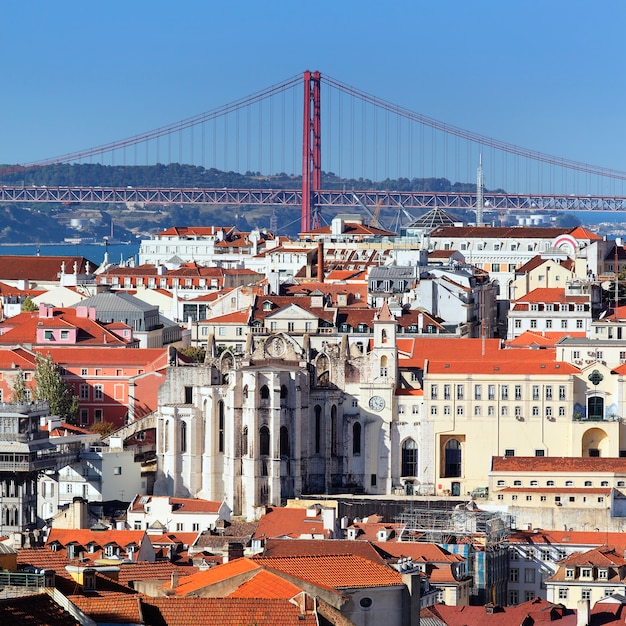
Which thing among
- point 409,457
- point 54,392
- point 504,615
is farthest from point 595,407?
point 504,615

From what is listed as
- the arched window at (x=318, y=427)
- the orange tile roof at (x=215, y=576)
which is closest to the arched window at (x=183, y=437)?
Answer: the arched window at (x=318, y=427)

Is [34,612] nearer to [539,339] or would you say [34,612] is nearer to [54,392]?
[54,392]

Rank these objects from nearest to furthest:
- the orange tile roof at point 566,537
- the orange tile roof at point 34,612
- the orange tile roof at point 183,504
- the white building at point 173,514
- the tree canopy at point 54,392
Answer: the orange tile roof at point 34,612 < the orange tile roof at point 566,537 < the white building at point 173,514 < the orange tile roof at point 183,504 < the tree canopy at point 54,392

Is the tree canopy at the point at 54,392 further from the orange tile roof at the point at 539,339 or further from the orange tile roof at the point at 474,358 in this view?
the orange tile roof at the point at 539,339

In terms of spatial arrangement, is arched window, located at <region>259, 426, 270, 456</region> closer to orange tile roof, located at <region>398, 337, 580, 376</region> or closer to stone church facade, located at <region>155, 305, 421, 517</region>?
stone church facade, located at <region>155, 305, 421, 517</region>

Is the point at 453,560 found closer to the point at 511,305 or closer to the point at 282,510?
the point at 282,510
